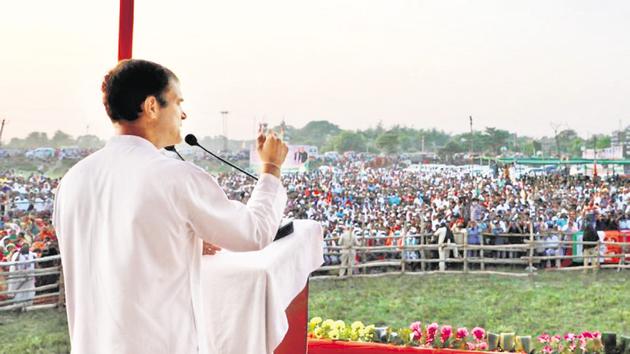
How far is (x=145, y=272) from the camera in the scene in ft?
3.78

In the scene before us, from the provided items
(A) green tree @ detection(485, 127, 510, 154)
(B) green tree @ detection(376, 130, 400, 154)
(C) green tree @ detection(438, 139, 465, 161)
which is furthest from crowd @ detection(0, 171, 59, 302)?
(A) green tree @ detection(485, 127, 510, 154)

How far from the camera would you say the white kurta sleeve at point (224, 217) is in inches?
45.8

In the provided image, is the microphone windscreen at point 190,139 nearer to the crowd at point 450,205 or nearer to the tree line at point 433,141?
the tree line at point 433,141

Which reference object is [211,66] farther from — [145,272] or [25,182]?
[145,272]

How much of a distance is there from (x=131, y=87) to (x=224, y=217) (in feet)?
0.95

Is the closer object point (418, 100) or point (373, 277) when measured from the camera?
point (418, 100)

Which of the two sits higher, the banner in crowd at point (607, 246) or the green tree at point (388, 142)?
the green tree at point (388, 142)

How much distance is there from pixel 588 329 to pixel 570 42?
1.76 meters

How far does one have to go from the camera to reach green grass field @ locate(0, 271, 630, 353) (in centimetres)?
427

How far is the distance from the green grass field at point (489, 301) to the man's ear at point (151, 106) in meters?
3.55

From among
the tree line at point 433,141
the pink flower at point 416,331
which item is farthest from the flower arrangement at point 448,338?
the tree line at point 433,141

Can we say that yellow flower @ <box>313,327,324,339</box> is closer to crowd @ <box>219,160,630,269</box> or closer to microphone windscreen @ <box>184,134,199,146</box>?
crowd @ <box>219,160,630,269</box>

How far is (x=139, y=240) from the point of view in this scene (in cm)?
115

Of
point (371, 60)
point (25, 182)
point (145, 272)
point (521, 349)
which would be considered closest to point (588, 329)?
point (521, 349)
